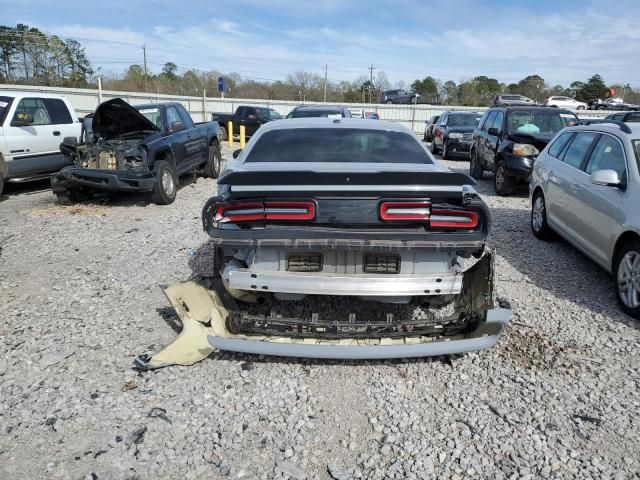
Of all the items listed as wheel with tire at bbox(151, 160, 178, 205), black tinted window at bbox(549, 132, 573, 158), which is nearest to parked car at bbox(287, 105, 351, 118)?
wheel with tire at bbox(151, 160, 178, 205)

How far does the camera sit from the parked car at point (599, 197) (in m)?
4.46

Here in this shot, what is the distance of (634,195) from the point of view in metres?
4.49

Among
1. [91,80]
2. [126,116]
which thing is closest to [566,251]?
[126,116]

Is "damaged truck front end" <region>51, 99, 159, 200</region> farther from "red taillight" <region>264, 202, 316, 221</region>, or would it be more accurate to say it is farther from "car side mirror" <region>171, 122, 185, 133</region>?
"red taillight" <region>264, 202, 316, 221</region>

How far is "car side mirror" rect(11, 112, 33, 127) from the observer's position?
9320mm

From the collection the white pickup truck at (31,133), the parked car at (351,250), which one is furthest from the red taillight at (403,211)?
the white pickup truck at (31,133)

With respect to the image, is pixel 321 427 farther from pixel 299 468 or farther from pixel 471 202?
pixel 471 202

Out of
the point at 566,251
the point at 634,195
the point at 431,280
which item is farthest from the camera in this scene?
the point at 566,251

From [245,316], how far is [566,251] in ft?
15.9

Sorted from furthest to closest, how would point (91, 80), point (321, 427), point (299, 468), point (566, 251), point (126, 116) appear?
point (91, 80)
point (126, 116)
point (566, 251)
point (321, 427)
point (299, 468)

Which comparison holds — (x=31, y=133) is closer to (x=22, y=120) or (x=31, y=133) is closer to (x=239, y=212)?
(x=22, y=120)

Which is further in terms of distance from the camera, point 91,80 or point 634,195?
point 91,80

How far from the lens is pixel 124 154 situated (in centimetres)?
853

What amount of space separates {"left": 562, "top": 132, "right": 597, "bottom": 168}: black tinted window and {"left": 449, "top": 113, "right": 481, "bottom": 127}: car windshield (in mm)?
11065
